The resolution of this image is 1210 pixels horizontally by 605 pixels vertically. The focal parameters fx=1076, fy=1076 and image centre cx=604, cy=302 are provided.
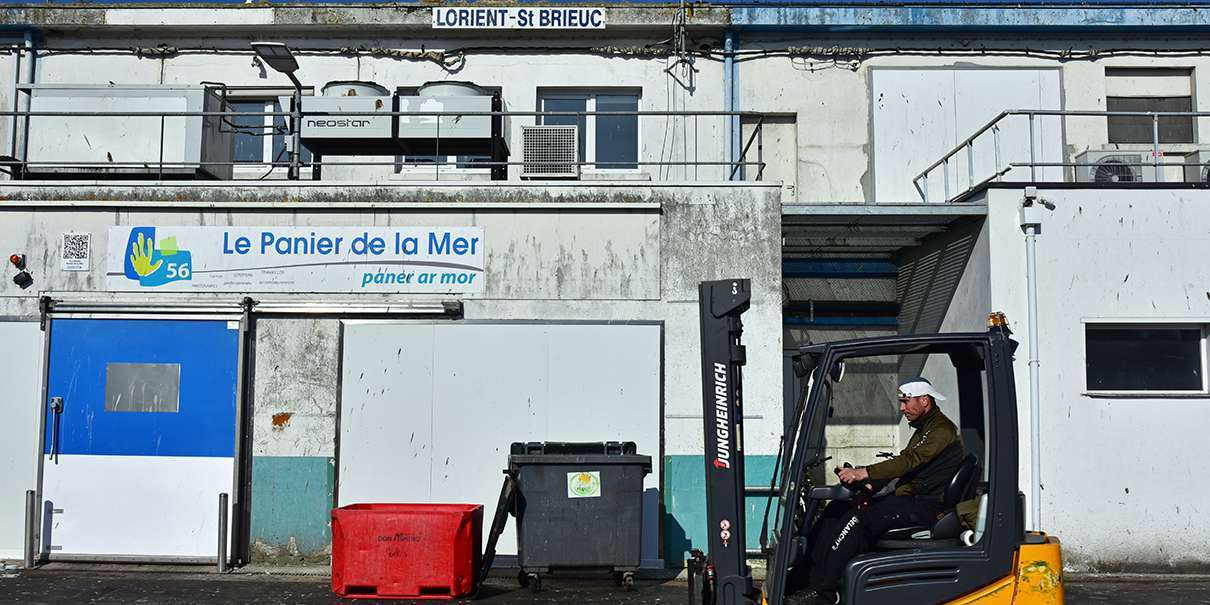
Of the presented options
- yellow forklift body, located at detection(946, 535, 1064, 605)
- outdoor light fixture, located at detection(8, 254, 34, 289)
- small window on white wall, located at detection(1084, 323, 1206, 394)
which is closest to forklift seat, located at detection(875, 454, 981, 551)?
yellow forklift body, located at detection(946, 535, 1064, 605)

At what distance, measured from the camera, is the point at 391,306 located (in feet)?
36.9

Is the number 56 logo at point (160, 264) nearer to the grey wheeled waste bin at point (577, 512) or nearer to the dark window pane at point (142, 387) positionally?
the dark window pane at point (142, 387)

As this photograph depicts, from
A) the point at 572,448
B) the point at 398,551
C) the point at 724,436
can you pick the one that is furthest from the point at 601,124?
the point at 724,436

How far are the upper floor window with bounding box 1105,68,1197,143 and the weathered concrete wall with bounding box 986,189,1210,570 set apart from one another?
3.32 meters

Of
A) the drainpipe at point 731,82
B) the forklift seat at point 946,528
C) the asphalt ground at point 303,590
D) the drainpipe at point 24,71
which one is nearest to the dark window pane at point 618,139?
the drainpipe at point 731,82

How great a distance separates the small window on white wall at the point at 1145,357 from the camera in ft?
37.3

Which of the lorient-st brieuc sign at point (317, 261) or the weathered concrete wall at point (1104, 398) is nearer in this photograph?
the weathered concrete wall at point (1104, 398)

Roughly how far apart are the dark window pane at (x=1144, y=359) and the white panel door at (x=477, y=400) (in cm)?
469

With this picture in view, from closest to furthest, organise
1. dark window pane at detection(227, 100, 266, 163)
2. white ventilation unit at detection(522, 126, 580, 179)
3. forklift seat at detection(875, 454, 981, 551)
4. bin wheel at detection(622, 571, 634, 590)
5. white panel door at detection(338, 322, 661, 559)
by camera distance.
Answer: forklift seat at detection(875, 454, 981, 551) < bin wheel at detection(622, 571, 634, 590) < white panel door at detection(338, 322, 661, 559) < white ventilation unit at detection(522, 126, 580, 179) < dark window pane at detection(227, 100, 266, 163)

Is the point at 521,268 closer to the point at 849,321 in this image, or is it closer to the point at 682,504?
the point at 682,504

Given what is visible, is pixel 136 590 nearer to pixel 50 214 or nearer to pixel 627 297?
pixel 50 214

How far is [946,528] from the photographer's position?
19.2 feet

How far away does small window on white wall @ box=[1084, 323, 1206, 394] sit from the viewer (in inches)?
448

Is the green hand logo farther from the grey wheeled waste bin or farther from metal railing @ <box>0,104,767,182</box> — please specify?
the grey wheeled waste bin
